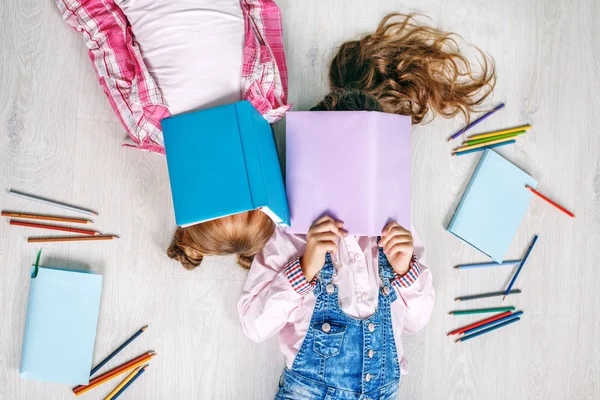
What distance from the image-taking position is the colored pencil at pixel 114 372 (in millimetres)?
955

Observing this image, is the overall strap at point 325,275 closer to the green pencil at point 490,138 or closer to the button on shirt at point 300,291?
the button on shirt at point 300,291

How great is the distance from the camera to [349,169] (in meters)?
0.80

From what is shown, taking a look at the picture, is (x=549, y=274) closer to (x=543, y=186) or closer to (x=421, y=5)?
(x=543, y=186)

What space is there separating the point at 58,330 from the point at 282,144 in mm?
550

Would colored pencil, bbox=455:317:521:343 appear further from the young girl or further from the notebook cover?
the notebook cover

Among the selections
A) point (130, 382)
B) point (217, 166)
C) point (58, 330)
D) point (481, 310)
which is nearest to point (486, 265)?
point (481, 310)

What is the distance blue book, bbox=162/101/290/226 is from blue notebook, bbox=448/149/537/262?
1.45ft

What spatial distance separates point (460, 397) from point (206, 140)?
727 mm

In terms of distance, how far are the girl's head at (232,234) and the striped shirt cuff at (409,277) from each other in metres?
0.24

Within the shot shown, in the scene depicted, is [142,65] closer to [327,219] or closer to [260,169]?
[260,169]

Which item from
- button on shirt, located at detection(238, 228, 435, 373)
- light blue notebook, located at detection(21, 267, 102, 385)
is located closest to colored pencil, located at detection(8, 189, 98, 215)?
light blue notebook, located at detection(21, 267, 102, 385)

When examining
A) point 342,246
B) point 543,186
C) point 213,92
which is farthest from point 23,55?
point 543,186

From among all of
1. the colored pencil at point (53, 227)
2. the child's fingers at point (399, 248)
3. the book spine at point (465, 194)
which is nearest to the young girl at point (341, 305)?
the child's fingers at point (399, 248)

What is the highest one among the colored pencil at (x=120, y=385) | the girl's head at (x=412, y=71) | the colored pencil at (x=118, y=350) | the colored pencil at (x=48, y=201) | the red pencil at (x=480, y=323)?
the girl's head at (x=412, y=71)
